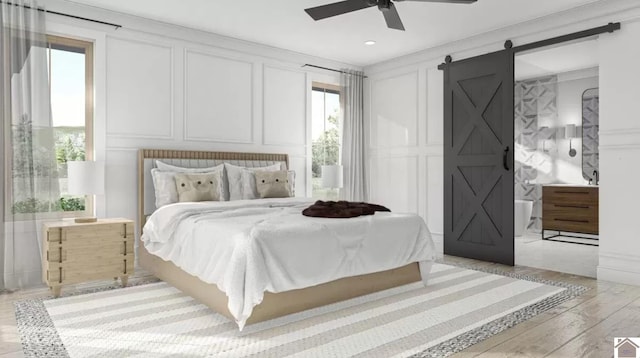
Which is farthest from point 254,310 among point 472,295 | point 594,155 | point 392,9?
point 594,155

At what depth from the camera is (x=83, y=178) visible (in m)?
3.83

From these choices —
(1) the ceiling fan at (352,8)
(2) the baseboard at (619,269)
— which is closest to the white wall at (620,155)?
(2) the baseboard at (619,269)

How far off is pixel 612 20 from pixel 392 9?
251cm

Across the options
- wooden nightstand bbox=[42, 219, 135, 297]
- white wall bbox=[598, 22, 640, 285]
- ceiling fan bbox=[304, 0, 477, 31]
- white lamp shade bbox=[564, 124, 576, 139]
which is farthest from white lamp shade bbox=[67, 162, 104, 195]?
white lamp shade bbox=[564, 124, 576, 139]

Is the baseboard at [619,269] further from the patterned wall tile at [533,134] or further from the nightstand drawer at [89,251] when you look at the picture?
the nightstand drawer at [89,251]

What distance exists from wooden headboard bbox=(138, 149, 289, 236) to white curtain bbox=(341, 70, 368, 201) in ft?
3.94

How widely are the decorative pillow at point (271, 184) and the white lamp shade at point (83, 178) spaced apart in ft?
5.74

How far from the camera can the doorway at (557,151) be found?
649 centimetres

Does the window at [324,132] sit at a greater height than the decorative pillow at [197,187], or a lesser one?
greater

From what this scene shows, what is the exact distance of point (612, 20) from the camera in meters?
4.33

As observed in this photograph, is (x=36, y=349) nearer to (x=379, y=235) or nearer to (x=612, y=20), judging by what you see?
(x=379, y=235)

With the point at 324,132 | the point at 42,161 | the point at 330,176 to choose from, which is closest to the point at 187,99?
the point at 42,161

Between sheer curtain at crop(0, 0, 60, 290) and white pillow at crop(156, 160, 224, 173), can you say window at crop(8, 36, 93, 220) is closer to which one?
sheer curtain at crop(0, 0, 60, 290)

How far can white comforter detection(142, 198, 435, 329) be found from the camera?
281cm
